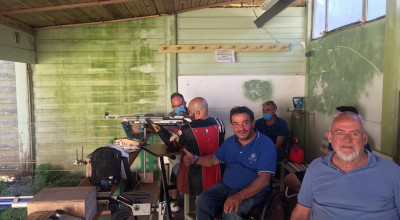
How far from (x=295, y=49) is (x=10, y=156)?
16.6 ft

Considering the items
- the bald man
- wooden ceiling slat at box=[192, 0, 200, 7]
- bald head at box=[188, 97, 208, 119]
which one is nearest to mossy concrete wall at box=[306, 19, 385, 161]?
the bald man

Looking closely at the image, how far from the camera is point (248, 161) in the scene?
2723 millimetres

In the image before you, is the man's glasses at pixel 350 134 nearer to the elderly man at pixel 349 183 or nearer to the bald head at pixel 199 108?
the elderly man at pixel 349 183

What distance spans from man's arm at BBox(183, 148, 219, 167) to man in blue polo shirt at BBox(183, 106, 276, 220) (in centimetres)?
7

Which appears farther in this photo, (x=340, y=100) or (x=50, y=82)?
(x=50, y=82)

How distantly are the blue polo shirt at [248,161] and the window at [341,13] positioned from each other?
1850mm

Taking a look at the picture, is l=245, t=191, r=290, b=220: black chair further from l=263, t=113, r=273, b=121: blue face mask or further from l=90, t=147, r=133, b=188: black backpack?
l=263, t=113, r=273, b=121: blue face mask

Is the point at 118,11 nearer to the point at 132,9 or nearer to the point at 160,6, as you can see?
the point at 132,9

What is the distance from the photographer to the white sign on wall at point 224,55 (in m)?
5.25

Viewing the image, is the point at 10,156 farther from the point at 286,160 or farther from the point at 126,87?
the point at 286,160

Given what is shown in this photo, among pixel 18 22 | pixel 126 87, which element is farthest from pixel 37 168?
pixel 18 22

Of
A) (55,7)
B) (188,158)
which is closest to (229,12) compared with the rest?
(55,7)

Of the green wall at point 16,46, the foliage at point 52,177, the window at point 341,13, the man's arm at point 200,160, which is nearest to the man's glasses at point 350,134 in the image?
the man's arm at point 200,160

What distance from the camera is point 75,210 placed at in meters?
1.66
